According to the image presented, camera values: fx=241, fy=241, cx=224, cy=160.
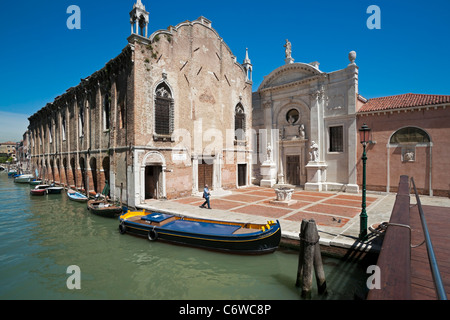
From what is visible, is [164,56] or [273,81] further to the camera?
→ [273,81]

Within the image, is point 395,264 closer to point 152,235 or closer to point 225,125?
point 152,235

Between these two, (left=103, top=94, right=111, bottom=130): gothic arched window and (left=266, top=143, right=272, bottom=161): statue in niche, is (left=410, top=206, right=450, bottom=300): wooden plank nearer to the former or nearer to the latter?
(left=266, top=143, right=272, bottom=161): statue in niche

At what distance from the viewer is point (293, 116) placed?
21906mm

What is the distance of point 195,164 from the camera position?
17.6 meters

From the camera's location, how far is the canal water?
658cm

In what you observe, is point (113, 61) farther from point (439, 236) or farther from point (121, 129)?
point (439, 236)

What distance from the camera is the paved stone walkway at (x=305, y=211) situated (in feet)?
28.5

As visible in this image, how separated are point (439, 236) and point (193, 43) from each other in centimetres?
1750

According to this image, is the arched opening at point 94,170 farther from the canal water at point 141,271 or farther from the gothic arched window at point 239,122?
the gothic arched window at point 239,122

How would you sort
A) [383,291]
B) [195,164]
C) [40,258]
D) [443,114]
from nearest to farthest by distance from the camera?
[383,291]
[40,258]
[443,114]
[195,164]

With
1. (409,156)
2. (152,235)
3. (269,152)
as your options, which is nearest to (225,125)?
(269,152)

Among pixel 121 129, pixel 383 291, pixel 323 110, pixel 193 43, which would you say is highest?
pixel 193 43

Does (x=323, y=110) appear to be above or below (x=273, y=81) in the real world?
below

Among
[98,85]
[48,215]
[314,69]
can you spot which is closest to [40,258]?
[48,215]
